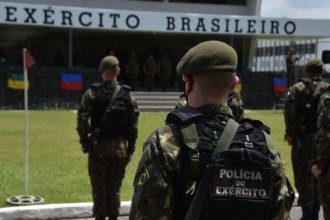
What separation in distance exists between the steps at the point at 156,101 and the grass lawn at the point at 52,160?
439 cm

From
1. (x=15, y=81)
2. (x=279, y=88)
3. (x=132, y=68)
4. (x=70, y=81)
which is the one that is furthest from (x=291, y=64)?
(x=15, y=81)

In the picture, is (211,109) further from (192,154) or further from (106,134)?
(106,134)

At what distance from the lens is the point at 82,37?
1095 inches

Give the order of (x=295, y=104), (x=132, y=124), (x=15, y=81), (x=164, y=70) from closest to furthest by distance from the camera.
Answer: (x=132, y=124)
(x=295, y=104)
(x=15, y=81)
(x=164, y=70)

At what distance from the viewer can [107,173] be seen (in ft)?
19.1

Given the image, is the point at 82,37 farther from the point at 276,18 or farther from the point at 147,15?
the point at 276,18

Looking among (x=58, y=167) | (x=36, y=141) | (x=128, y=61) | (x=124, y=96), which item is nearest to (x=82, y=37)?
(x=128, y=61)

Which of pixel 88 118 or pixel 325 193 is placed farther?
pixel 88 118

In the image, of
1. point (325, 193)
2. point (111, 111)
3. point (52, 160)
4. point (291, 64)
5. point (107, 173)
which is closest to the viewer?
point (325, 193)

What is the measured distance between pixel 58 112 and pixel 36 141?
7858 millimetres

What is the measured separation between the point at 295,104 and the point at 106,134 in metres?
2.54

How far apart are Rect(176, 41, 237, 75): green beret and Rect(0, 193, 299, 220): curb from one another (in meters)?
4.26

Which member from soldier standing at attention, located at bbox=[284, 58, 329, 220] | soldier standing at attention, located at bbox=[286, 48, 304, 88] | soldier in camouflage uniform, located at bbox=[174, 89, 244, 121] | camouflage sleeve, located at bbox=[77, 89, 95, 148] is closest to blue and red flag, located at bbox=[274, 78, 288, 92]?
soldier standing at attention, located at bbox=[286, 48, 304, 88]

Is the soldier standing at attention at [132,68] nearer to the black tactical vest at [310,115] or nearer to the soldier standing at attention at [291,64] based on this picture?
the soldier standing at attention at [291,64]
